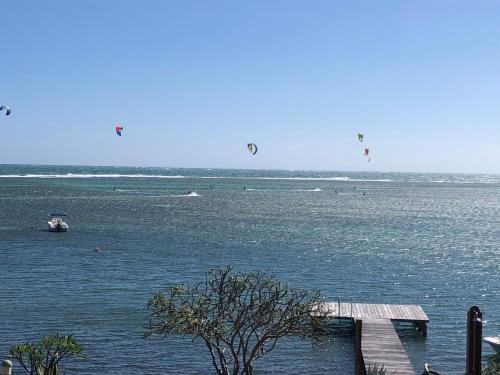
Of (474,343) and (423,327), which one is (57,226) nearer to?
(423,327)

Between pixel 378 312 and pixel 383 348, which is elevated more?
pixel 378 312

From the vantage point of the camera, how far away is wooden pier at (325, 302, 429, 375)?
981 inches

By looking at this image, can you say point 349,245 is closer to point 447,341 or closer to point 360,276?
point 360,276

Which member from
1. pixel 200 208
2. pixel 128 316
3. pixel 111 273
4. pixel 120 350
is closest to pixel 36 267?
pixel 111 273

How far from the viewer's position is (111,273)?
44438 millimetres

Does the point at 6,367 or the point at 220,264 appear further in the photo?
the point at 220,264

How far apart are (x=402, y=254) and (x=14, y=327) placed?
117 ft

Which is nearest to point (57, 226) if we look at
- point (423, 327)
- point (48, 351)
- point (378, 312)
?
point (378, 312)

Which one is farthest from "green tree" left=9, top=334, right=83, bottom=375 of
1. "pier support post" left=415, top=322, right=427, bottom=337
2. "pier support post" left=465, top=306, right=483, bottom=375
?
"pier support post" left=415, top=322, right=427, bottom=337

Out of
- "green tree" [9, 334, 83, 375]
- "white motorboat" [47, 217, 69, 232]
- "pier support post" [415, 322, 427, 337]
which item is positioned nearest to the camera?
→ "green tree" [9, 334, 83, 375]

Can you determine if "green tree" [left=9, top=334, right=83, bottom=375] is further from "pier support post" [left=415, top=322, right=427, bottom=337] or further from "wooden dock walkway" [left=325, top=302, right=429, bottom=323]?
"pier support post" [left=415, top=322, right=427, bottom=337]

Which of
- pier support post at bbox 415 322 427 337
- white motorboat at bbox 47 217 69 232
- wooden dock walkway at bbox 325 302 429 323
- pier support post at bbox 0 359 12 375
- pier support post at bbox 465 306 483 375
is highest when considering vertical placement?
pier support post at bbox 465 306 483 375

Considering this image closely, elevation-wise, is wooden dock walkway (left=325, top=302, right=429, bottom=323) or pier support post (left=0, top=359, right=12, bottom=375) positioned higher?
pier support post (left=0, top=359, right=12, bottom=375)

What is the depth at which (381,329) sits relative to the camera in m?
29.5
